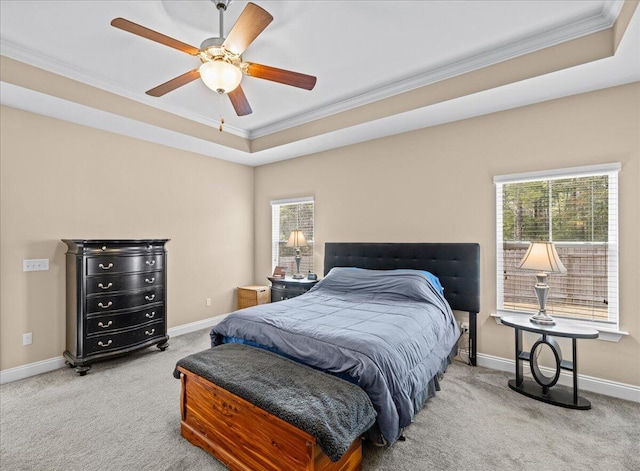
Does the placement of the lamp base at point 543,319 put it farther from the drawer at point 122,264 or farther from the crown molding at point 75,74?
the crown molding at point 75,74

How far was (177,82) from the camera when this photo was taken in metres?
Result: 2.45

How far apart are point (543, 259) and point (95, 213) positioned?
15.2 feet

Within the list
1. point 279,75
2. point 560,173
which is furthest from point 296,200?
point 560,173

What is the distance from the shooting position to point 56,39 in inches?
104

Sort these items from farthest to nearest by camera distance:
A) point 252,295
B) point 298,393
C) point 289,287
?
point 252,295 → point 289,287 → point 298,393

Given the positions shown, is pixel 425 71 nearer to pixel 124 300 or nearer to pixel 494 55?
pixel 494 55

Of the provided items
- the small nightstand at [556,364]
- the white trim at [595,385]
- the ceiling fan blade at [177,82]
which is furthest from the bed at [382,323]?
the ceiling fan blade at [177,82]

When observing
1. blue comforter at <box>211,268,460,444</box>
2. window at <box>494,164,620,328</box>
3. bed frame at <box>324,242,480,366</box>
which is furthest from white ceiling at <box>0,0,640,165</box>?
blue comforter at <box>211,268,460,444</box>

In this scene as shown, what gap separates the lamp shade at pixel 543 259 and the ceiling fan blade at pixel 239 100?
2728 mm

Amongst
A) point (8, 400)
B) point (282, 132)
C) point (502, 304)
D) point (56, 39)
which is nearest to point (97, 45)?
point (56, 39)

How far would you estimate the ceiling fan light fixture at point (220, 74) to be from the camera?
2.14m

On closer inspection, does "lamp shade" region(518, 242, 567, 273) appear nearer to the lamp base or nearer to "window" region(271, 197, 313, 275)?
the lamp base

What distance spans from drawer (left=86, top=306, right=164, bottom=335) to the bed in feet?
4.63

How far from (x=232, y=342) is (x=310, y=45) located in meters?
2.56
